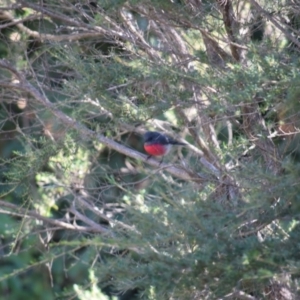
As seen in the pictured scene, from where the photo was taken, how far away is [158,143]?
23.0ft

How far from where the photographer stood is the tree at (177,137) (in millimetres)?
3883

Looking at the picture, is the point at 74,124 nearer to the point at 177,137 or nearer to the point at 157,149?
the point at 177,137

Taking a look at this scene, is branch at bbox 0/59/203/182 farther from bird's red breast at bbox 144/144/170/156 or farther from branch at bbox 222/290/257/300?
branch at bbox 222/290/257/300

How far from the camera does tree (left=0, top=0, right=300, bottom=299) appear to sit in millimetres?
3883

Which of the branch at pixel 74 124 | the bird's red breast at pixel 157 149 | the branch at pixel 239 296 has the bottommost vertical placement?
the bird's red breast at pixel 157 149

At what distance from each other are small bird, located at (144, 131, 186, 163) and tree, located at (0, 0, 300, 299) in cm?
9

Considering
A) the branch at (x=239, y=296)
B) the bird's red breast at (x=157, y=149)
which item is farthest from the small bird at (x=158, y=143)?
the branch at (x=239, y=296)

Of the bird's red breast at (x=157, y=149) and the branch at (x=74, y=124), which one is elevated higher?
the branch at (x=74, y=124)

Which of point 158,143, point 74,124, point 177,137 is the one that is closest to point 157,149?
point 158,143

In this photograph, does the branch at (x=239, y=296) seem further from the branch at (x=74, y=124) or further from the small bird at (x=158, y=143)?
the small bird at (x=158, y=143)

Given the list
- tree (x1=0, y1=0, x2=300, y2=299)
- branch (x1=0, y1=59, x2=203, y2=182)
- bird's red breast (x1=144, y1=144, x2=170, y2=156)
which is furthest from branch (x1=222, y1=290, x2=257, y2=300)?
bird's red breast (x1=144, y1=144, x2=170, y2=156)

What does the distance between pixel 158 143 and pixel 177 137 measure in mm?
668

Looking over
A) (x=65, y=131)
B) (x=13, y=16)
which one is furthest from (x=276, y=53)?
(x=13, y=16)

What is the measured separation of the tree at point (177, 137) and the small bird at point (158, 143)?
87mm
